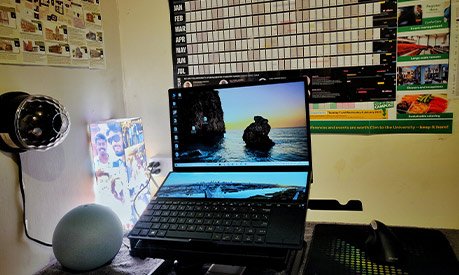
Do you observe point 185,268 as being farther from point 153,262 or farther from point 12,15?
point 12,15

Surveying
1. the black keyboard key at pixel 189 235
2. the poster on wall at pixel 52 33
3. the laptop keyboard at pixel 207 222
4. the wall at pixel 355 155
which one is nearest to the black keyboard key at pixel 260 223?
the laptop keyboard at pixel 207 222

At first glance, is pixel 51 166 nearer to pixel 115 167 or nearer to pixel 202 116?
pixel 115 167

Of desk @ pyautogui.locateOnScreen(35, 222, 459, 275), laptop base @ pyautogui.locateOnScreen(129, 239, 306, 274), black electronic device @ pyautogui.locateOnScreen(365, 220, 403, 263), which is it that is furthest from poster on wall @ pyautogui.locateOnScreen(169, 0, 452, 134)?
laptop base @ pyautogui.locateOnScreen(129, 239, 306, 274)

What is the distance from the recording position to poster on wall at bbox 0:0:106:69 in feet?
3.97

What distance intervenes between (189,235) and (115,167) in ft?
2.26

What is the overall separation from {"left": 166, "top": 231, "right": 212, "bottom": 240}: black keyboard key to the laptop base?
2cm

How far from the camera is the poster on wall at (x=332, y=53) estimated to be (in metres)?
1.48

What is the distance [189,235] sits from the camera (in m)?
0.95

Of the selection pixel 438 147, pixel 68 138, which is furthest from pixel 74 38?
pixel 438 147

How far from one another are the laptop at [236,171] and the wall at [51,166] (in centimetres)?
47

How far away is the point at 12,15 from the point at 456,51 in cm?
159

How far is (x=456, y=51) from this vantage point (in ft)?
4.68

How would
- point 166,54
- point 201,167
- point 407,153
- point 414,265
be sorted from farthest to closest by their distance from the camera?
point 166,54
point 407,153
point 201,167
point 414,265

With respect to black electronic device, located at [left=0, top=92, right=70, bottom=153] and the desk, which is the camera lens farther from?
the desk
